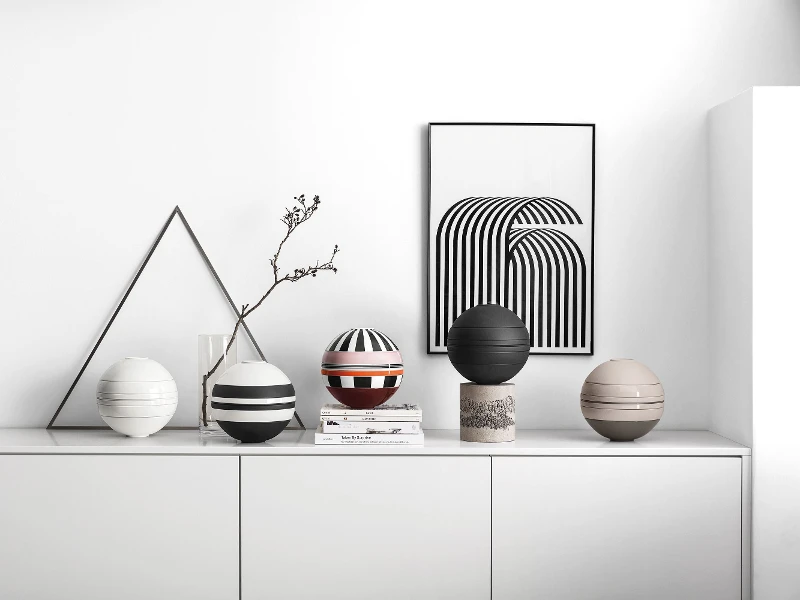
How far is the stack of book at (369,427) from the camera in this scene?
1.94 m

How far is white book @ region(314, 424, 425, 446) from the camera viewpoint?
1938 millimetres

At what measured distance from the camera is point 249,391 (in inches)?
75.9

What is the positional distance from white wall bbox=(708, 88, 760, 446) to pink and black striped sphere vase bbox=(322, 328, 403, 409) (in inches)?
36.4

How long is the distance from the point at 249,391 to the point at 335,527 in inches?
16.2

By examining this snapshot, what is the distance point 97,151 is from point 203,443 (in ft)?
3.21

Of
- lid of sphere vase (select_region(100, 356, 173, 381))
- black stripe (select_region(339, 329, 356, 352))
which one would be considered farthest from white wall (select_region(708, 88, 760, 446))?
lid of sphere vase (select_region(100, 356, 173, 381))

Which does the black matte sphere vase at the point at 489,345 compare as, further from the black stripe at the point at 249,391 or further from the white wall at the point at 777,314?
the white wall at the point at 777,314

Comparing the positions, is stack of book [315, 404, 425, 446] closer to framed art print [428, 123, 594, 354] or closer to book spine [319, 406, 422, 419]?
book spine [319, 406, 422, 419]

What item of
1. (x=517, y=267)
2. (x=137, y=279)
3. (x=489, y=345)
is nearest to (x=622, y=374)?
(x=489, y=345)

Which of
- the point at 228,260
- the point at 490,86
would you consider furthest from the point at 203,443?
the point at 490,86

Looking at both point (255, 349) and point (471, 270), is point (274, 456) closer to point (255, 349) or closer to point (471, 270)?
point (255, 349)

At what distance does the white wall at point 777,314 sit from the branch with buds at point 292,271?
3.89 feet

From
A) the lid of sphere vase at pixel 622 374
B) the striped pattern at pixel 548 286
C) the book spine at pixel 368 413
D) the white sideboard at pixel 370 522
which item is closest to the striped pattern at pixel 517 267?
the striped pattern at pixel 548 286

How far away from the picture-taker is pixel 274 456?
6.25ft
